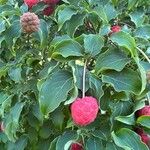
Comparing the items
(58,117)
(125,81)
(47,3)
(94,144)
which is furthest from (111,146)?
(47,3)

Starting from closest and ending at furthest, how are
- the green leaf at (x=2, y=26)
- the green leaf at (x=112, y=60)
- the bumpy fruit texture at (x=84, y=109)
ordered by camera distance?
the bumpy fruit texture at (x=84, y=109) → the green leaf at (x=112, y=60) → the green leaf at (x=2, y=26)

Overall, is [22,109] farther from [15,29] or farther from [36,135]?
[15,29]

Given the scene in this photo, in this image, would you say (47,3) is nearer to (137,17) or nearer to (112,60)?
(137,17)

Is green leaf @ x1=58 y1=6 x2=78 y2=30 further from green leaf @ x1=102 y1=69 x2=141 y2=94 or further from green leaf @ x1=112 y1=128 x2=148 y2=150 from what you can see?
green leaf @ x1=112 y1=128 x2=148 y2=150

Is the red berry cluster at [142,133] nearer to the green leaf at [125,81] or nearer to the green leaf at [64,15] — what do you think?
the green leaf at [125,81]

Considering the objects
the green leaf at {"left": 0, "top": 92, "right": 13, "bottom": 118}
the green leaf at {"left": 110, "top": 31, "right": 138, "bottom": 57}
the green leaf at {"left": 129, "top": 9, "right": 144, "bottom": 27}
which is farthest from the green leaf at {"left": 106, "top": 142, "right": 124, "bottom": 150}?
the green leaf at {"left": 129, "top": 9, "right": 144, "bottom": 27}

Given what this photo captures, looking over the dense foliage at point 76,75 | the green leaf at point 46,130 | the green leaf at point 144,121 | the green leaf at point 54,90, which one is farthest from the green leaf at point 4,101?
the green leaf at point 144,121
